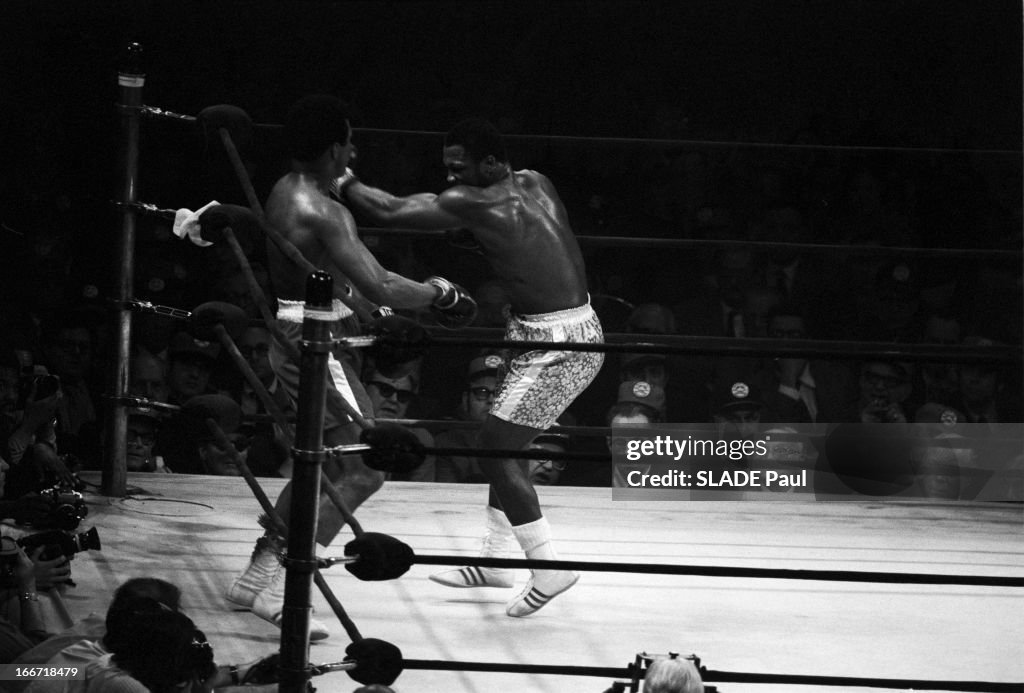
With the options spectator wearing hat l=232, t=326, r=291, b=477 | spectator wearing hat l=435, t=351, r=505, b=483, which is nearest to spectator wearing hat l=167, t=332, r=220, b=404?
spectator wearing hat l=232, t=326, r=291, b=477

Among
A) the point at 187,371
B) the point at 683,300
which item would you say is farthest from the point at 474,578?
the point at 683,300

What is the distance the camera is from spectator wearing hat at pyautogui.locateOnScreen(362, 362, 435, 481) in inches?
189

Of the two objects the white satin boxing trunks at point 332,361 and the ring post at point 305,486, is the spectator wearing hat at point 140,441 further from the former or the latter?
the ring post at point 305,486

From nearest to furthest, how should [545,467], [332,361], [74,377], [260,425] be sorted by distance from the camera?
1. [332,361]
2. [545,467]
3. [74,377]
4. [260,425]

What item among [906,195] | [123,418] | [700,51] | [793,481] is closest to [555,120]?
[700,51]

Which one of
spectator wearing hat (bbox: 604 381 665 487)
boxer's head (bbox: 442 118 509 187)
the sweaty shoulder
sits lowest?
spectator wearing hat (bbox: 604 381 665 487)

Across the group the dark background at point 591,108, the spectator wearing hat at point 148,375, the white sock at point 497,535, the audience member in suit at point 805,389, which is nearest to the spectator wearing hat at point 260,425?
the spectator wearing hat at point 148,375

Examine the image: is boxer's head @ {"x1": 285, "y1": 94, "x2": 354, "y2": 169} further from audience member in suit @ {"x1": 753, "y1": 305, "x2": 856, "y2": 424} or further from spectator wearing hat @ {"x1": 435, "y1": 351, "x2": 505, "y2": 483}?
audience member in suit @ {"x1": 753, "y1": 305, "x2": 856, "y2": 424}

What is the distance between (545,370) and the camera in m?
3.34

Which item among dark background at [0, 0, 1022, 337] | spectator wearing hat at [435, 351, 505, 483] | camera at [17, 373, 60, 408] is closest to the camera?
camera at [17, 373, 60, 408]

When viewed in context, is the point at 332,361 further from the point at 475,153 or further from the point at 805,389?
the point at 805,389

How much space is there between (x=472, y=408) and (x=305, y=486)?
285 centimetres

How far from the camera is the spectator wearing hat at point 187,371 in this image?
488cm

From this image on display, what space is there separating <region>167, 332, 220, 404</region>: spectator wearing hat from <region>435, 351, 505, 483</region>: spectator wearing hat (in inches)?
35.0
